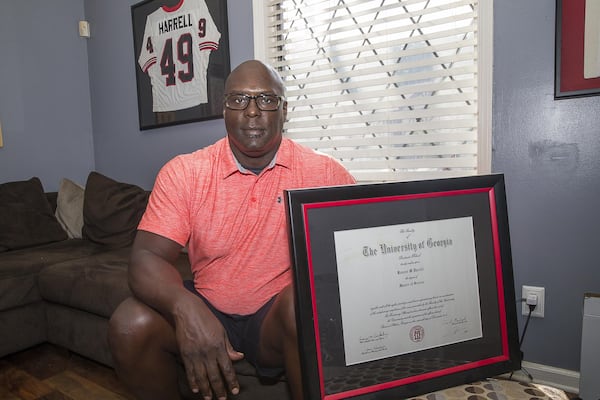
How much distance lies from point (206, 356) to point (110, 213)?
5.42 ft

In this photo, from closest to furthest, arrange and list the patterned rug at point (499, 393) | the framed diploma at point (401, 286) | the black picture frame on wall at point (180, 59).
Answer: the framed diploma at point (401, 286) < the patterned rug at point (499, 393) < the black picture frame on wall at point (180, 59)

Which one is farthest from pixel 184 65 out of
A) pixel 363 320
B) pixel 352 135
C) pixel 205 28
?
pixel 363 320

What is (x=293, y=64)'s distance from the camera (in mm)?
2201

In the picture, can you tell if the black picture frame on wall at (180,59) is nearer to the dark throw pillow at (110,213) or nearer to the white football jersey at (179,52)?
the white football jersey at (179,52)

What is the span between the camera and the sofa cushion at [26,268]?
1837 millimetres

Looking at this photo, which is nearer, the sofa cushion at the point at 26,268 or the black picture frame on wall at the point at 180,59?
the sofa cushion at the point at 26,268

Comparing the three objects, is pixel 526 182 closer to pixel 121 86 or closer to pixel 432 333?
pixel 432 333

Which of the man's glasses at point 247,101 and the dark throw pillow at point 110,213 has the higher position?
the man's glasses at point 247,101

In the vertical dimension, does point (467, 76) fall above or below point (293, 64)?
below

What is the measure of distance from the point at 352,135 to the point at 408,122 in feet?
0.92

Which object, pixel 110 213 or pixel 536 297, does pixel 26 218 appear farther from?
pixel 536 297

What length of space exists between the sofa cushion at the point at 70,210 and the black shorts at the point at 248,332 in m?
1.86

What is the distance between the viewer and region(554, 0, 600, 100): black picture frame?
1.42m

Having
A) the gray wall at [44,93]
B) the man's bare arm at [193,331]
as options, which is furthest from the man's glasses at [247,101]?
the gray wall at [44,93]
